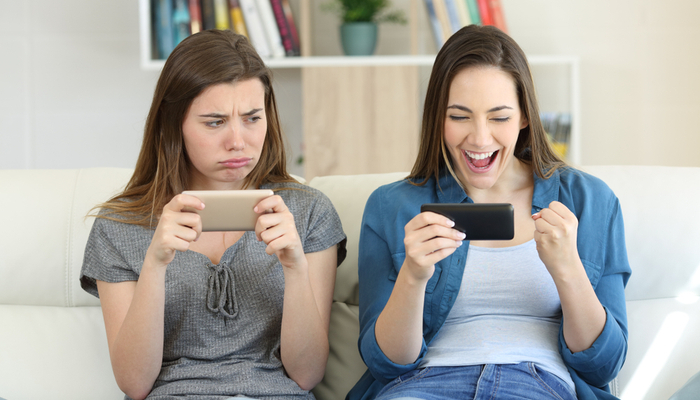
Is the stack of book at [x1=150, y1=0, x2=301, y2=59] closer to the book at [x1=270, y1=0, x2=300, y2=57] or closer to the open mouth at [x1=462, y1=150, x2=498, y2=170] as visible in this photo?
the book at [x1=270, y1=0, x2=300, y2=57]

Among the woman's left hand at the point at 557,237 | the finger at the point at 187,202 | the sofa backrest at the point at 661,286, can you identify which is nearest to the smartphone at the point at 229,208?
the finger at the point at 187,202

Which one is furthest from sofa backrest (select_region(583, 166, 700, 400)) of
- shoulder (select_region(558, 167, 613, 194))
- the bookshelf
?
the bookshelf

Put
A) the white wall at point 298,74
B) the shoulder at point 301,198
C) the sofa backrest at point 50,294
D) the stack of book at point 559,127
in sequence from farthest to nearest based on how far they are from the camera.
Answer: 1. the white wall at point 298,74
2. the stack of book at point 559,127
3. the sofa backrest at point 50,294
4. the shoulder at point 301,198

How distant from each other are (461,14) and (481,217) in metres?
1.58

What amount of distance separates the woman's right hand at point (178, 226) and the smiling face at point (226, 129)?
220 mm

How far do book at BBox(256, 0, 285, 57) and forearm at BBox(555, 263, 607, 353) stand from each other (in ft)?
5.49

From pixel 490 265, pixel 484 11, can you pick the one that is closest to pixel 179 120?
pixel 490 265

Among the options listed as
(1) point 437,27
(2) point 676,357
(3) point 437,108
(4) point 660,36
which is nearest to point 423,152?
(3) point 437,108

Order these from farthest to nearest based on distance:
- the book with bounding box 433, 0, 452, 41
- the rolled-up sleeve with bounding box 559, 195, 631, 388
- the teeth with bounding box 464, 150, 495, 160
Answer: the book with bounding box 433, 0, 452, 41
the teeth with bounding box 464, 150, 495, 160
the rolled-up sleeve with bounding box 559, 195, 631, 388

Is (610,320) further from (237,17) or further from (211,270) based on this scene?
(237,17)

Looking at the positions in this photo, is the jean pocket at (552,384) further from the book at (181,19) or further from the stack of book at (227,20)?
the book at (181,19)

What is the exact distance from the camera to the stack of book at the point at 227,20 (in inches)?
94.3

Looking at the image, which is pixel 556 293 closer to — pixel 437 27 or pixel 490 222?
pixel 490 222

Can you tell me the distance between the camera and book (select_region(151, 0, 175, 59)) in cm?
241
